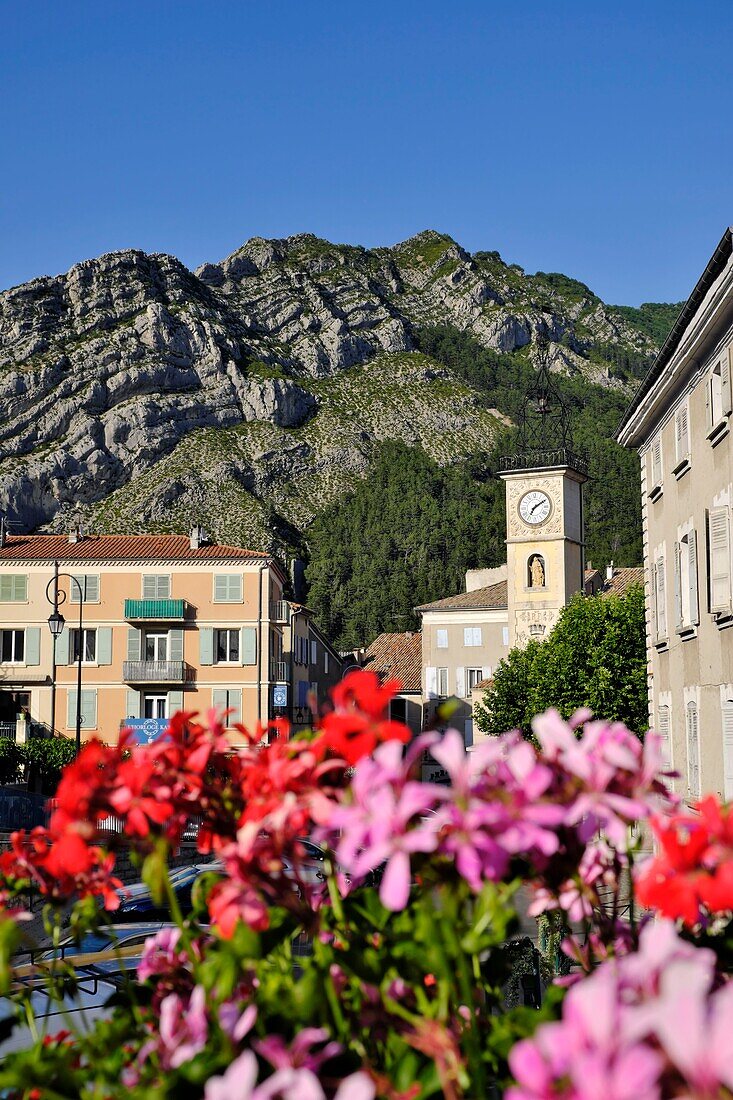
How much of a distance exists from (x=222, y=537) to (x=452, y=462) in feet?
102

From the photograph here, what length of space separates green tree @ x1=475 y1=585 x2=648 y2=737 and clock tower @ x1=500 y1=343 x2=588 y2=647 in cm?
643

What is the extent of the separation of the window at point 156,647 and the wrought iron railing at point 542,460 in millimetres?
16905

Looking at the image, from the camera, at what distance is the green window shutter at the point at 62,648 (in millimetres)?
46969

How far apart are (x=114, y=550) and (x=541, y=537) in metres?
18.8

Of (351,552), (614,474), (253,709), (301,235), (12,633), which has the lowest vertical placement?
(253,709)

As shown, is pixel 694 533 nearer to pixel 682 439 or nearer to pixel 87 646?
pixel 682 439

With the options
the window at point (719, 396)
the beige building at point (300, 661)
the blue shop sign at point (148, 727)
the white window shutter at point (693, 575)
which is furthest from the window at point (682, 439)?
the beige building at point (300, 661)

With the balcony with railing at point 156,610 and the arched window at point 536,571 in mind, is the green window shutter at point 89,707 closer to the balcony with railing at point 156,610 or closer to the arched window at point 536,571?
the balcony with railing at point 156,610

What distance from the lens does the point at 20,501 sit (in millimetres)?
108875

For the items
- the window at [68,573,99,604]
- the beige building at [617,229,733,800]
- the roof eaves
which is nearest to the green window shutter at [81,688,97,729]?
the window at [68,573,99,604]

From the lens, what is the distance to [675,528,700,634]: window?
18.3 m

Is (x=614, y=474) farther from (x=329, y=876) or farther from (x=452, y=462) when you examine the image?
(x=329, y=876)

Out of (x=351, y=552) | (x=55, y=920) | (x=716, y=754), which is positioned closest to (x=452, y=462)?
(x=351, y=552)

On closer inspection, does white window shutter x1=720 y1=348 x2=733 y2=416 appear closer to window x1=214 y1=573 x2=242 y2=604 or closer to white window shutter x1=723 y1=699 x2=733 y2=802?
white window shutter x1=723 y1=699 x2=733 y2=802
